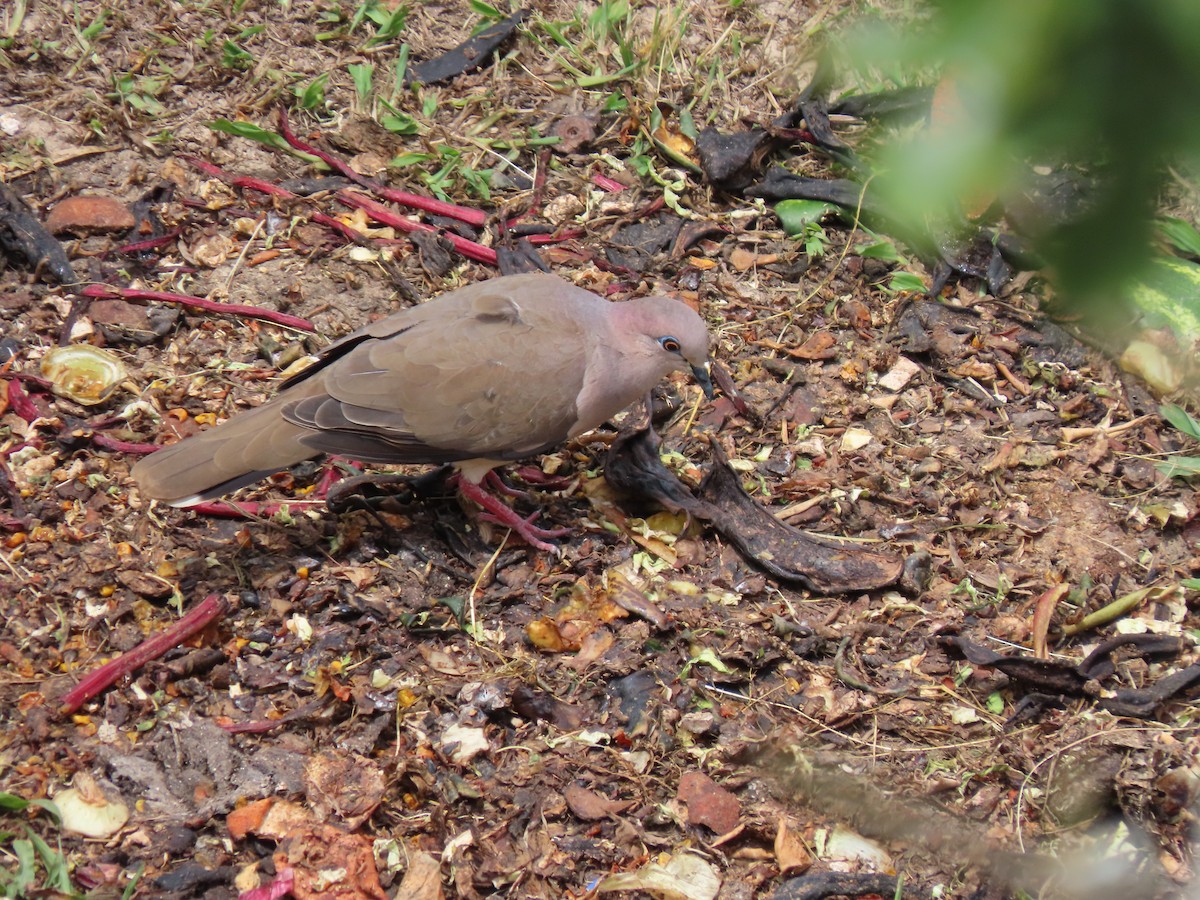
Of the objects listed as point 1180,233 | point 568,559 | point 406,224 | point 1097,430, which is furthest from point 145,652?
point 1097,430

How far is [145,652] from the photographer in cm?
328

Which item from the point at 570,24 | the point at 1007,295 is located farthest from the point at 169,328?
the point at 1007,295

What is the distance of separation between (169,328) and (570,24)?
289cm

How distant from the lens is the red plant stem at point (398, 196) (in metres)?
5.04

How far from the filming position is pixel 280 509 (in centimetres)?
390

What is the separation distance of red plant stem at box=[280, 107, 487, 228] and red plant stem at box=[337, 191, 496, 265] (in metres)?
0.07

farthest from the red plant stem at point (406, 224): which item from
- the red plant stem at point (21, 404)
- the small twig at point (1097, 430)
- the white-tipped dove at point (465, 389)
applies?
the small twig at point (1097, 430)

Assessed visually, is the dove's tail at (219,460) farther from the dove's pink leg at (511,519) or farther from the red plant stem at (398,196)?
the red plant stem at (398,196)

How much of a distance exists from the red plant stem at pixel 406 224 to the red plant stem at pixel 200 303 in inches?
28.5

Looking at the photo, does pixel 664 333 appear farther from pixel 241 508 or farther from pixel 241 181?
pixel 241 181

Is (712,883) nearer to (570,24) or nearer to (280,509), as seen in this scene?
(280,509)

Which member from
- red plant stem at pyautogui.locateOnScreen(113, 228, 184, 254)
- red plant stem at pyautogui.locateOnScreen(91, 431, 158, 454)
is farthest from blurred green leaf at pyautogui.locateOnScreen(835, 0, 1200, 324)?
red plant stem at pyautogui.locateOnScreen(113, 228, 184, 254)

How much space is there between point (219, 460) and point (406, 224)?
5.97 feet

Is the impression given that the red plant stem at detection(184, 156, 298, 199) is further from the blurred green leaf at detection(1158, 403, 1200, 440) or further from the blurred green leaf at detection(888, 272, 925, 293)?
the blurred green leaf at detection(1158, 403, 1200, 440)
